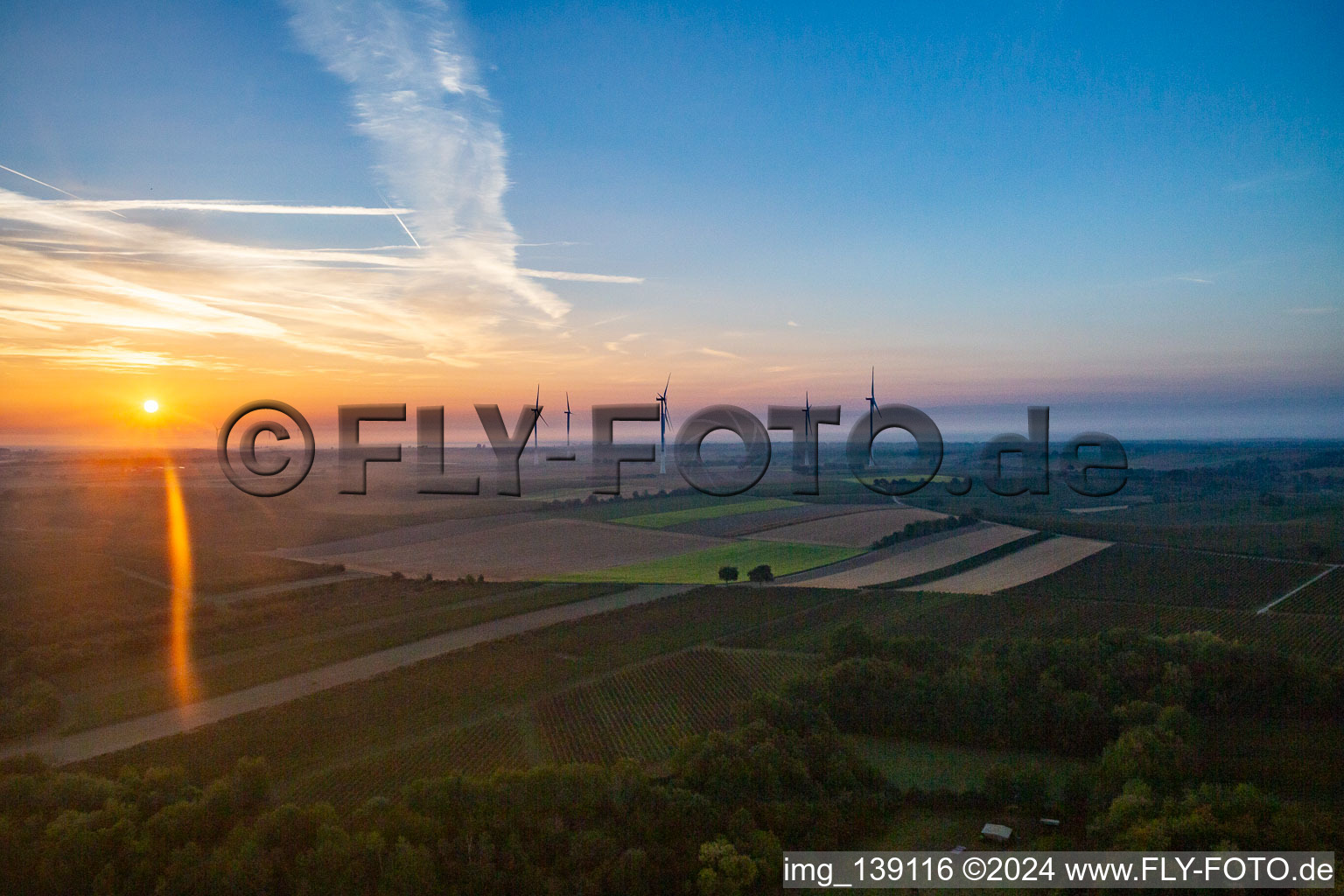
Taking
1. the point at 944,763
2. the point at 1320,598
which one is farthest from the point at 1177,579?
the point at 944,763

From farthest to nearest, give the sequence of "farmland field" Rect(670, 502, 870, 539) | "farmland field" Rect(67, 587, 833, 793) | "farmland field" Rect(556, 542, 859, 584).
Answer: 1. "farmland field" Rect(670, 502, 870, 539)
2. "farmland field" Rect(556, 542, 859, 584)
3. "farmland field" Rect(67, 587, 833, 793)

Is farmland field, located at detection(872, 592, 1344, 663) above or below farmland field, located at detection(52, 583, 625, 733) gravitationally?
above

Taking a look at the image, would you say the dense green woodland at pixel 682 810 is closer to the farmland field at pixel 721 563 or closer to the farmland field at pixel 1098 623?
the farmland field at pixel 1098 623

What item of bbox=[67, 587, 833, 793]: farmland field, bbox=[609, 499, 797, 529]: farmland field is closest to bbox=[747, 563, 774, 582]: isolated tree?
bbox=[67, 587, 833, 793]: farmland field

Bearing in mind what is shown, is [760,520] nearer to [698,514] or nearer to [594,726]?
[698,514]

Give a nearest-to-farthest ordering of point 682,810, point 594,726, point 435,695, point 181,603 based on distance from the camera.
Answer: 1. point 682,810
2. point 594,726
3. point 435,695
4. point 181,603

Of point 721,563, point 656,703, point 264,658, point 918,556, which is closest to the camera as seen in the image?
point 656,703

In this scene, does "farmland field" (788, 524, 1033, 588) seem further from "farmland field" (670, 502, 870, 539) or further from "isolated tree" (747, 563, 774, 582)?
"farmland field" (670, 502, 870, 539)
